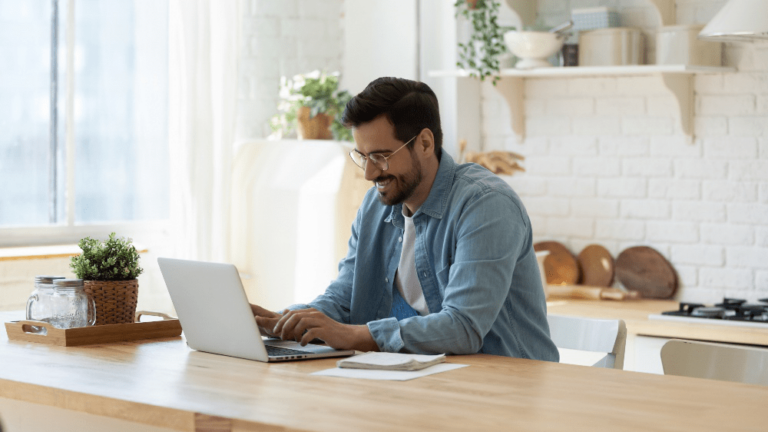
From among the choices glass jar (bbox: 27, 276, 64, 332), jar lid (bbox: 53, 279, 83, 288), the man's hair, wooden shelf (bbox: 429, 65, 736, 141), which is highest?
wooden shelf (bbox: 429, 65, 736, 141)

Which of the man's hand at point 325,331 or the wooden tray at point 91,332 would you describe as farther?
the wooden tray at point 91,332

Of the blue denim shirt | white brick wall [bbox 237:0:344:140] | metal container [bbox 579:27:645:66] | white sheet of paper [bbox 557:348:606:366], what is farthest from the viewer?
white brick wall [bbox 237:0:344:140]

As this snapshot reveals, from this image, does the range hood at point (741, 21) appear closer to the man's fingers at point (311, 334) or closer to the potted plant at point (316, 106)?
the potted plant at point (316, 106)

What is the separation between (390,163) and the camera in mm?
2314

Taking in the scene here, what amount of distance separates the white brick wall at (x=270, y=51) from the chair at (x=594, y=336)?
240 centimetres

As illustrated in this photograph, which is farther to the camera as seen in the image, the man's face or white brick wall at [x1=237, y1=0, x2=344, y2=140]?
white brick wall at [x1=237, y1=0, x2=344, y2=140]

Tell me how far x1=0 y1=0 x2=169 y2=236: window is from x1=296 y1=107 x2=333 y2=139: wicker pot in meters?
0.59

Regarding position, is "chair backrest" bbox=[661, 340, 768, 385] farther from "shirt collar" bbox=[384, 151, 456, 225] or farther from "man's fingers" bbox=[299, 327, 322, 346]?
"man's fingers" bbox=[299, 327, 322, 346]

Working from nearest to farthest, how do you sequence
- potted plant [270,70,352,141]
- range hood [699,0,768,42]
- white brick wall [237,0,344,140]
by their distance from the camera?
range hood [699,0,768,42] < potted plant [270,70,352,141] < white brick wall [237,0,344,140]

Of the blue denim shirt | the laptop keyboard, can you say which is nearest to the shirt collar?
the blue denim shirt

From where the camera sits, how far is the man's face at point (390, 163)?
90.9 inches

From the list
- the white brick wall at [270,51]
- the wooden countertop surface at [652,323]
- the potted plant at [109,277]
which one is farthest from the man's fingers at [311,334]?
the white brick wall at [270,51]

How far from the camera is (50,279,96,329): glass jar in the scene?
2.24 m

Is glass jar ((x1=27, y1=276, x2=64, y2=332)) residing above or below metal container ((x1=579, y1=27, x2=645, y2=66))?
below
